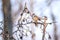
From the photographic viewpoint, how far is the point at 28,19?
1500 millimetres

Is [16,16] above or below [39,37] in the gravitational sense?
above

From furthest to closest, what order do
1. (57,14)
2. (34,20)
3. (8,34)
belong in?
1. (57,14)
2. (34,20)
3. (8,34)

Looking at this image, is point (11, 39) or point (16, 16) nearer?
point (11, 39)

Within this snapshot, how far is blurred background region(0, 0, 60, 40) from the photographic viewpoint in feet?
3.90

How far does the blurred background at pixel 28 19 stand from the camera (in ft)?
3.90

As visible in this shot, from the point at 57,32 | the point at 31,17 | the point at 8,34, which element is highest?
the point at 31,17

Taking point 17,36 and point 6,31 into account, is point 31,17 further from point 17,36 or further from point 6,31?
point 6,31

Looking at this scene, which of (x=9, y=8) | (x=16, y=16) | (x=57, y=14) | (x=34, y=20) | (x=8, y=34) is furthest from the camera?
(x=57, y=14)

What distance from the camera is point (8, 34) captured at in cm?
126

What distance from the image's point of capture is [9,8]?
116 cm

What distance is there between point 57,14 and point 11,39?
159 centimetres

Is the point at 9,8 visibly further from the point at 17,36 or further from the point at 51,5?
the point at 51,5

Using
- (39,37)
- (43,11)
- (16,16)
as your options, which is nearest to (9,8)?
(16,16)

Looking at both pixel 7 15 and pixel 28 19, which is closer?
pixel 7 15
